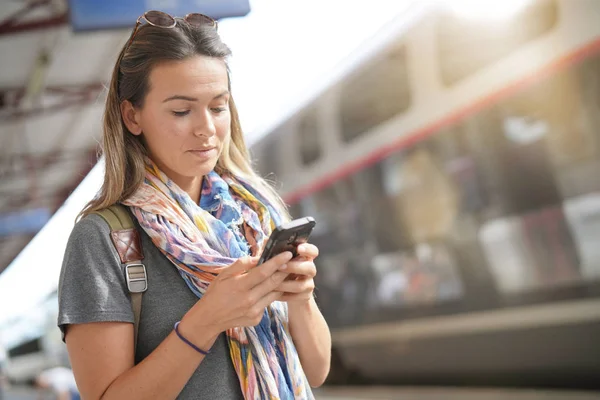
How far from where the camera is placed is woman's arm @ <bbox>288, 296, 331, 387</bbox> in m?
1.72

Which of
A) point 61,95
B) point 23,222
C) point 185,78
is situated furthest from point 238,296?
point 23,222

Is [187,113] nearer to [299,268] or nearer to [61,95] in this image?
[299,268]

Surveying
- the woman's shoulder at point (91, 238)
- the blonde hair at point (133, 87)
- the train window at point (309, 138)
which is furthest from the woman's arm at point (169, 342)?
the train window at point (309, 138)

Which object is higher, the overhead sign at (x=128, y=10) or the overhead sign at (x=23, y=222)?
the overhead sign at (x=128, y=10)

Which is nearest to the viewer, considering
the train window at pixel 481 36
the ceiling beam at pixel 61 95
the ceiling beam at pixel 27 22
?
the train window at pixel 481 36

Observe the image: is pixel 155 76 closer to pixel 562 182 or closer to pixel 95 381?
pixel 95 381

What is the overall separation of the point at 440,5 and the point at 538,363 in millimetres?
3156

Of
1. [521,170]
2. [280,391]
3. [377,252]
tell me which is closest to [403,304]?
[377,252]

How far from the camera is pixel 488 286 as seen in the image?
21.2ft

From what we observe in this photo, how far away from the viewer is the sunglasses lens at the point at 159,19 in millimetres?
1672

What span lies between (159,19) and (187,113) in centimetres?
22

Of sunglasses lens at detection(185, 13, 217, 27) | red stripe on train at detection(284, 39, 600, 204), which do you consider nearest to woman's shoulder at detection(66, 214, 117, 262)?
sunglasses lens at detection(185, 13, 217, 27)

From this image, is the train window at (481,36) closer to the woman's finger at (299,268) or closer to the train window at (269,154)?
the train window at (269,154)

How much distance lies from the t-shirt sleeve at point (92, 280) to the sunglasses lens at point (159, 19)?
45cm
